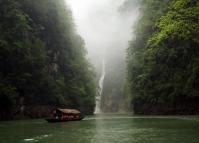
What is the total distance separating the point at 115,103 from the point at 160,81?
6011cm

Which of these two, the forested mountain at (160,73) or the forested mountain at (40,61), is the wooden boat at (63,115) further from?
the forested mountain at (160,73)

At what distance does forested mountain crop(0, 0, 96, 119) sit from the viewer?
61.1 meters

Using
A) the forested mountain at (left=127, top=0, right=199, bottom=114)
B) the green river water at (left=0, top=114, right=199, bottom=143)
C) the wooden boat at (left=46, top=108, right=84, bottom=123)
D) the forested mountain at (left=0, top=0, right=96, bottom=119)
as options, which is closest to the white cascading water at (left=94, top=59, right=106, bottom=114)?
the forested mountain at (left=0, top=0, right=96, bottom=119)

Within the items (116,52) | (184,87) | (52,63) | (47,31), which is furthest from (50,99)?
(116,52)

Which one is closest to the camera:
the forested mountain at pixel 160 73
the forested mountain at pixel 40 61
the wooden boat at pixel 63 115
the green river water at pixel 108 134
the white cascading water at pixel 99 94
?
the green river water at pixel 108 134

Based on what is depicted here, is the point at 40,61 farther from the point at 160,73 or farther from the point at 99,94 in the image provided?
the point at 99,94

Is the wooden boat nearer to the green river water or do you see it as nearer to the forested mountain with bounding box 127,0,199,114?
the forested mountain with bounding box 127,0,199,114

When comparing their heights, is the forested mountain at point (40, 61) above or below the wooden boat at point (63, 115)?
above

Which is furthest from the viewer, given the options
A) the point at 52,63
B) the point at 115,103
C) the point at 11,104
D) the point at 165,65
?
the point at 115,103

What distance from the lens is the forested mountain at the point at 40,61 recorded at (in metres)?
61.1

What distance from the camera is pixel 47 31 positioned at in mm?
81375

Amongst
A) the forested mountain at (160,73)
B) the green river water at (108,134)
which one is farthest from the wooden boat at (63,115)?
the green river water at (108,134)

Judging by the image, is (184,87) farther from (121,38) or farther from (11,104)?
(121,38)

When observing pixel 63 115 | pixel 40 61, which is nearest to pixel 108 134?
pixel 63 115
